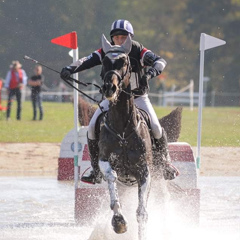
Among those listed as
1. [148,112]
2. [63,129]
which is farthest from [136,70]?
[63,129]

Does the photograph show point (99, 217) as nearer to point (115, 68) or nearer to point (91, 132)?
point (91, 132)

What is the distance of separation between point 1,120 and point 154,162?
1711cm

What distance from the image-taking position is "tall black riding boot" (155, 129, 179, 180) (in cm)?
801

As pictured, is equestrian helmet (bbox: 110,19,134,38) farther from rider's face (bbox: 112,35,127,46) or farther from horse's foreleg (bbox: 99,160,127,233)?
horse's foreleg (bbox: 99,160,127,233)

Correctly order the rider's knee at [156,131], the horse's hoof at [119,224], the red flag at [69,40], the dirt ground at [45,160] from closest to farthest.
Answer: the horse's hoof at [119,224] → the rider's knee at [156,131] → the red flag at [69,40] → the dirt ground at [45,160]

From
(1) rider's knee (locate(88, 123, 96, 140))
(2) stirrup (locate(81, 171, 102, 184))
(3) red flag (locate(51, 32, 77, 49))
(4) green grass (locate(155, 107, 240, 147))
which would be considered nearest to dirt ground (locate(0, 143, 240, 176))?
(4) green grass (locate(155, 107, 240, 147))

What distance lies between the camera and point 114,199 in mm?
7051

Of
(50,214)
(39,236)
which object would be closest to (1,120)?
(50,214)

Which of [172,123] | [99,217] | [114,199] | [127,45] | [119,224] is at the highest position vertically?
[127,45]

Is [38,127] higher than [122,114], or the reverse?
[122,114]

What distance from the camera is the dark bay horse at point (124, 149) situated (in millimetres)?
7027

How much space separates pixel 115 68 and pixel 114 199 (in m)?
1.22

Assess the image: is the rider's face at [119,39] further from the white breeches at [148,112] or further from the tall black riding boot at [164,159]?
the tall black riding boot at [164,159]

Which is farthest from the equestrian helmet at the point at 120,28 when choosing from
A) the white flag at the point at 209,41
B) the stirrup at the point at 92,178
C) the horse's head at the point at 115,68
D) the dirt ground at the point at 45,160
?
the dirt ground at the point at 45,160
